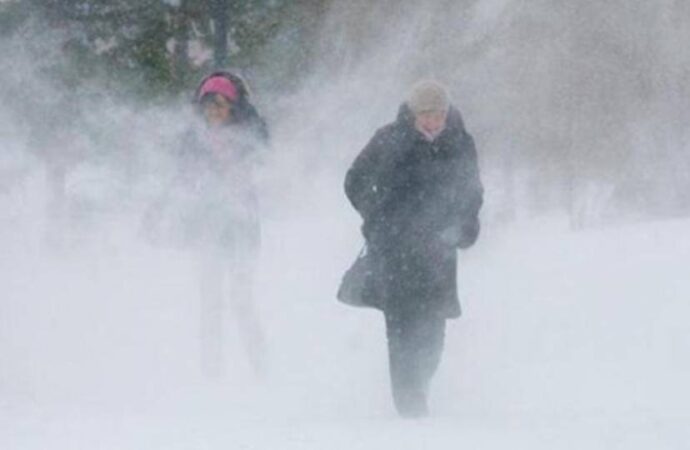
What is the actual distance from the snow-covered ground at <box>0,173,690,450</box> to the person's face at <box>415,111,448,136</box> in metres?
1.19

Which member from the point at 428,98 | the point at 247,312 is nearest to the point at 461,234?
the point at 428,98

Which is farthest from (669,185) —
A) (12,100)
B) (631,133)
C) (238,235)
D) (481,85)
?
(238,235)

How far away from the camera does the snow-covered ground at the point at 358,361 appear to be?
6605mm

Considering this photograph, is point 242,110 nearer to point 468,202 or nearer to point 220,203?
point 220,203

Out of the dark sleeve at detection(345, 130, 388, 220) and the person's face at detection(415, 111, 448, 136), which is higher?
the person's face at detection(415, 111, 448, 136)

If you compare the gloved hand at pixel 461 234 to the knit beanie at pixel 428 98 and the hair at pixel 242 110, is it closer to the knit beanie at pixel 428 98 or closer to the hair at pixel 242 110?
the knit beanie at pixel 428 98

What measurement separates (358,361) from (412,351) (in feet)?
7.85

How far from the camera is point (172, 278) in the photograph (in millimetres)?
14641

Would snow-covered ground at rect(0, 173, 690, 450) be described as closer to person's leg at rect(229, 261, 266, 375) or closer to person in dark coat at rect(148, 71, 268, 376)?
person's leg at rect(229, 261, 266, 375)

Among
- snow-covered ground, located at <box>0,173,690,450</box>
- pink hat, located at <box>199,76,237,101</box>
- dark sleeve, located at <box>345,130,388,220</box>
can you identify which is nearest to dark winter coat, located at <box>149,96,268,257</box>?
pink hat, located at <box>199,76,237,101</box>

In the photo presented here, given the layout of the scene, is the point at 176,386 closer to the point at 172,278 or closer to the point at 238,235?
the point at 238,235

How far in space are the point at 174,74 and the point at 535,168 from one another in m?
5.68

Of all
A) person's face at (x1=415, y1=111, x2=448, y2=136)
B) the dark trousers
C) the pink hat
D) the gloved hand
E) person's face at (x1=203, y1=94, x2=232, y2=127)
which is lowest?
the dark trousers

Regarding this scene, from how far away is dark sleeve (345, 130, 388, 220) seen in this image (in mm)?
7031
